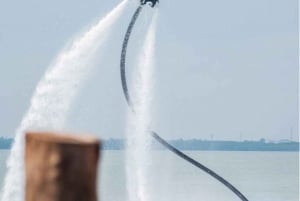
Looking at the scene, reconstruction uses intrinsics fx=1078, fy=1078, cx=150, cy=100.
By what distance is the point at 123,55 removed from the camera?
23812 mm

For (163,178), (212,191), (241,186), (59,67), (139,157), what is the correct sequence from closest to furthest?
(59,67) → (139,157) → (163,178) → (212,191) → (241,186)

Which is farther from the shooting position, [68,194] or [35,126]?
A: [35,126]

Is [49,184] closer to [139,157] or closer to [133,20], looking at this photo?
[133,20]

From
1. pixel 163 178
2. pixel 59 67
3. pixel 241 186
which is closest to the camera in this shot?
pixel 59 67

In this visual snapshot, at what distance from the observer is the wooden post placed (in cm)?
527

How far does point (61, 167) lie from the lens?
527 centimetres

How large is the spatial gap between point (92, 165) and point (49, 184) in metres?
0.24

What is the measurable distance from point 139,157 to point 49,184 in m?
21.4

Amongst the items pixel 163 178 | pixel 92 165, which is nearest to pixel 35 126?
pixel 163 178

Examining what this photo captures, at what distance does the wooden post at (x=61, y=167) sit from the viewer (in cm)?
527

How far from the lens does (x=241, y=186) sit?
78.5 meters

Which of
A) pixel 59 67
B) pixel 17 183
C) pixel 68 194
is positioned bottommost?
pixel 68 194

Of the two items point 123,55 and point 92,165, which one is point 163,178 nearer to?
point 123,55

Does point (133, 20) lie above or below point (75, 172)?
above
